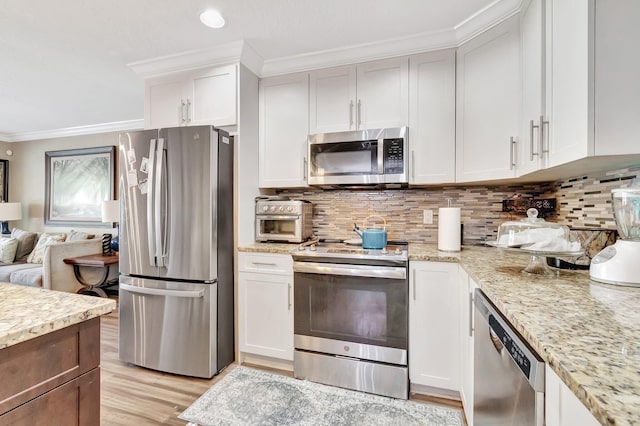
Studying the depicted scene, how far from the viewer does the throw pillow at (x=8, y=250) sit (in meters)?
4.09

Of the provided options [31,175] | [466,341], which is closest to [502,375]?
Answer: [466,341]

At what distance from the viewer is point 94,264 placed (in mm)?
3520

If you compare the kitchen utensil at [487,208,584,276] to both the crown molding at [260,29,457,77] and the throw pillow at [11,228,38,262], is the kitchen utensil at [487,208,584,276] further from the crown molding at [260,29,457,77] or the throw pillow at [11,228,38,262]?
the throw pillow at [11,228,38,262]

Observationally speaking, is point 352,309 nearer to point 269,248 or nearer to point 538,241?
point 269,248

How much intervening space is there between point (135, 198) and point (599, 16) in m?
2.66

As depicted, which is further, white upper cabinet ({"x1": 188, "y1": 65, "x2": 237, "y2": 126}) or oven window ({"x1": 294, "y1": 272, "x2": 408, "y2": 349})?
white upper cabinet ({"x1": 188, "y1": 65, "x2": 237, "y2": 126})

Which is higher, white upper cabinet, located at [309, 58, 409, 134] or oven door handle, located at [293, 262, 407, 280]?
white upper cabinet, located at [309, 58, 409, 134]

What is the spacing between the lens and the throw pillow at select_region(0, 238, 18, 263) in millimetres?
4090

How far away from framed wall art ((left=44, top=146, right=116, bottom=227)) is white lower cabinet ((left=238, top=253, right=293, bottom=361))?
3282mm

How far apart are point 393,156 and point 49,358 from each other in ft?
Result: 6.82

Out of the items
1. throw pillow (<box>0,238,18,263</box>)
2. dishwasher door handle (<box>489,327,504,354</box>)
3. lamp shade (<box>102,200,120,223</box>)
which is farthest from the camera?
throw pillow (<box>0,238,18,263</box>)

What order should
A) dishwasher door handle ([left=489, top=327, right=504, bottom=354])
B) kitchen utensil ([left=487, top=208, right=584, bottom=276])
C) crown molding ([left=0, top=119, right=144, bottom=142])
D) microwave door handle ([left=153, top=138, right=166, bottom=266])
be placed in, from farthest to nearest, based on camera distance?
1. crown molding ([left=0, top=119, right=144, bottom=142])
2. microwave door handle ([left=153, top=138, right=166, bottom=266])
3. kitchen utensil ([left=487, top=208, right=584, bottom=276])
4. dishwasher door handle ([left=489, top=327, right=504, bottom=354])

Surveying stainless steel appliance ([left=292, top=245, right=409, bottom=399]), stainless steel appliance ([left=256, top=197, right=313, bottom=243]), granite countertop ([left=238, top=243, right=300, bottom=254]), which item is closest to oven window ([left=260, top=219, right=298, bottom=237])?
stainless steel appliance ([left=256, top=197, right=313, bottom=243])

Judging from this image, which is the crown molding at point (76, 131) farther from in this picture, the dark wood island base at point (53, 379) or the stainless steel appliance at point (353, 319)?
the dark wood island base at point (53, 379)
